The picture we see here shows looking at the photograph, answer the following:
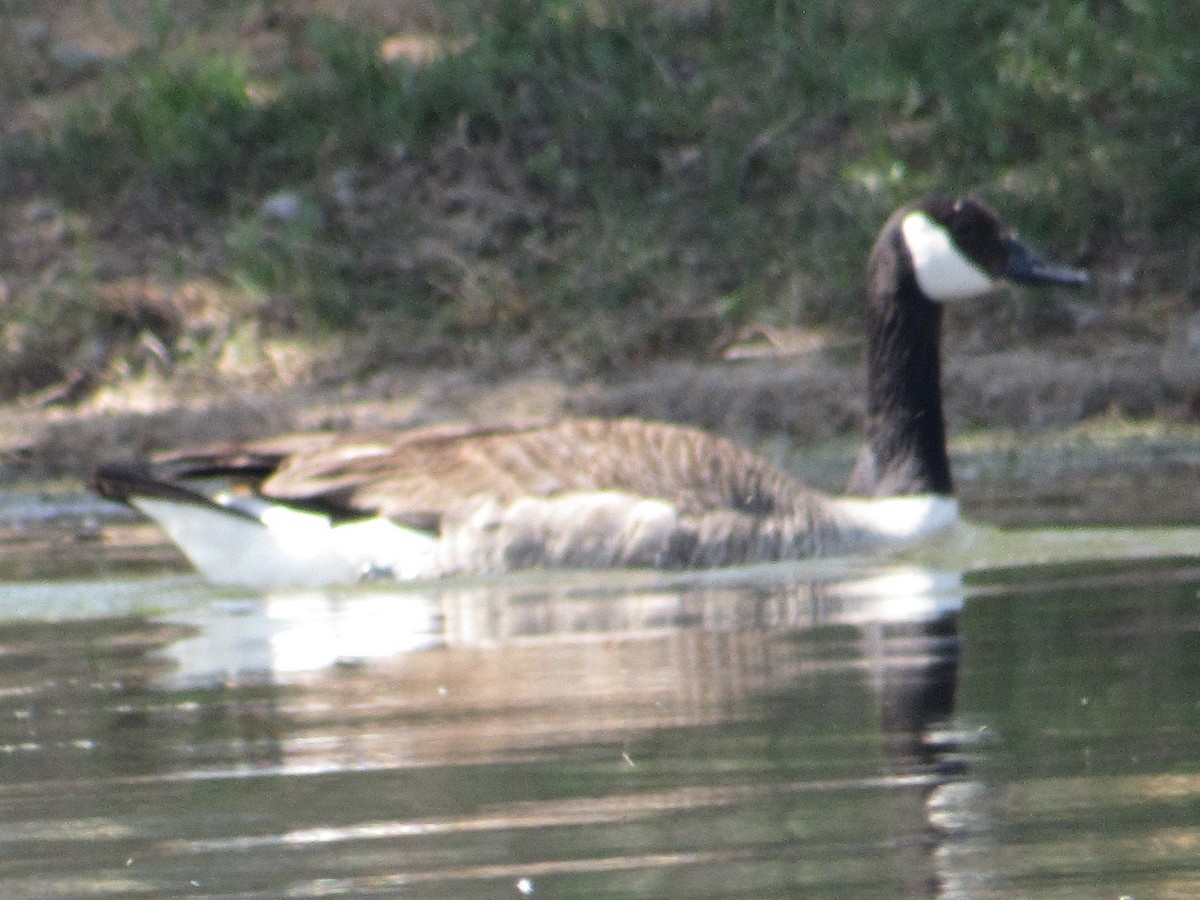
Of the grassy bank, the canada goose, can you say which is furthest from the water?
the grassy bank

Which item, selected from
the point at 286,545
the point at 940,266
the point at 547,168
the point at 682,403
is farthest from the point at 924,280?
the point at 547,168

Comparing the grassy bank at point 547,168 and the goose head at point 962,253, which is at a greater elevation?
the grassy bank at point 547,168

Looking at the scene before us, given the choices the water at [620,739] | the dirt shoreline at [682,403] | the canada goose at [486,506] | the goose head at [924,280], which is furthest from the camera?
the dirt shoreline at [682,403]

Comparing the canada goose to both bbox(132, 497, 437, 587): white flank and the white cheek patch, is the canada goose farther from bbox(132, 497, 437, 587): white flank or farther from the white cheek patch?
the white cheek patch

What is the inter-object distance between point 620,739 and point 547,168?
9142 millimetres

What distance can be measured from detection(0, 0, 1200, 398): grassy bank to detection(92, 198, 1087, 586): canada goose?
3.79 metres

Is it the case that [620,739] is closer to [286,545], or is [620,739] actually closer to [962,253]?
[286,545]

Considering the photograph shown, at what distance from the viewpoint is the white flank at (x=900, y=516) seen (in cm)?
909

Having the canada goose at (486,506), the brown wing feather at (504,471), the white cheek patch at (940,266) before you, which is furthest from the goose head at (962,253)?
the brown wing feather at (504,471)

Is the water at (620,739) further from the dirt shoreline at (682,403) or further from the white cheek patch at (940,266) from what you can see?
the dirt shoreline at (682,403)

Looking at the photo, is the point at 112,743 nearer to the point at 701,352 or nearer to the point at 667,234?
the point at 701,352

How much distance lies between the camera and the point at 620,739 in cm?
528

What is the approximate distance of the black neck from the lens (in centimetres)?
944

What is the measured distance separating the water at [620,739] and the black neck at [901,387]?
118cm
